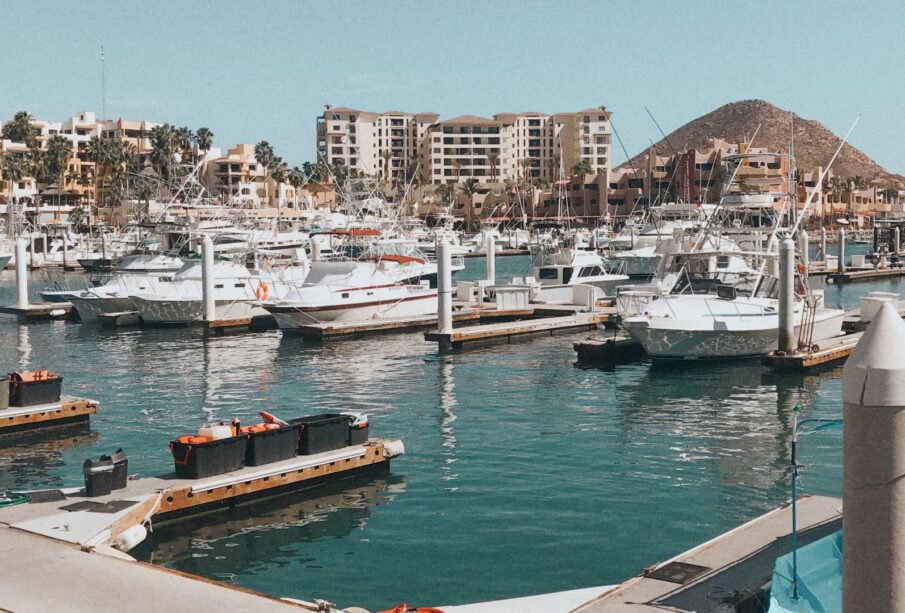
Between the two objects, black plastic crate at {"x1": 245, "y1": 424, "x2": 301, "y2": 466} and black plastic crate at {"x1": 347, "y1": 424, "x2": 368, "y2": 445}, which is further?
black plastic crate at {"x1": 347, "y1": 424, "x2": 368, "y2": 445}

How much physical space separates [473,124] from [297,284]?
136001mm

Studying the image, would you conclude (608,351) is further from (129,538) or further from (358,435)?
(129,538)

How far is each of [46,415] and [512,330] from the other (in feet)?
62.8

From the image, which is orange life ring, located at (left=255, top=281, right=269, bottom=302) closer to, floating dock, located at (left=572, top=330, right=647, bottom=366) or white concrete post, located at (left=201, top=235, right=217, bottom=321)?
white concrete post, located at (left=201, top=235, right=217, bottom=321)

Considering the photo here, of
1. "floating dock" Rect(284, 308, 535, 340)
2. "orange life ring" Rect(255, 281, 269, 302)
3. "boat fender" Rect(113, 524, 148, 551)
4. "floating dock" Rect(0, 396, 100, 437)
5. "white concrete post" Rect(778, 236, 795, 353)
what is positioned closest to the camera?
"boat fender" Rect(113, 524, 148, 551)

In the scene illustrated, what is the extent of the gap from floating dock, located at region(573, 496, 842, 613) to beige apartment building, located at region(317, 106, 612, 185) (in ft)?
538

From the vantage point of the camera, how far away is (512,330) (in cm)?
3903

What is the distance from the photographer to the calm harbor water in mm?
14641

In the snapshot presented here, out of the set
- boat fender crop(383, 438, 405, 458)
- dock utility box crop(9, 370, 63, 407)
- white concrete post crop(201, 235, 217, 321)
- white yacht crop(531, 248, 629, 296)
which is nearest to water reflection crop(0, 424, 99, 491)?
dock utility box crop(9, 370, 63, 407)

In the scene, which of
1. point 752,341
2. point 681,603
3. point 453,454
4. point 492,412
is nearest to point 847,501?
point 681,603

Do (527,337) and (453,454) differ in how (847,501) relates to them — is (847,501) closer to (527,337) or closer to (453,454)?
(453,454)

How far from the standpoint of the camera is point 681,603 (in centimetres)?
1035

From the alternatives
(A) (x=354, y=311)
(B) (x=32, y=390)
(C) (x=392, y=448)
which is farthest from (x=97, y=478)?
(A) (x=354, y=311)

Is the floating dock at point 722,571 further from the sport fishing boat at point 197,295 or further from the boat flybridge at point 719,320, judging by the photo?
the sport fishing boat at point 197,295
